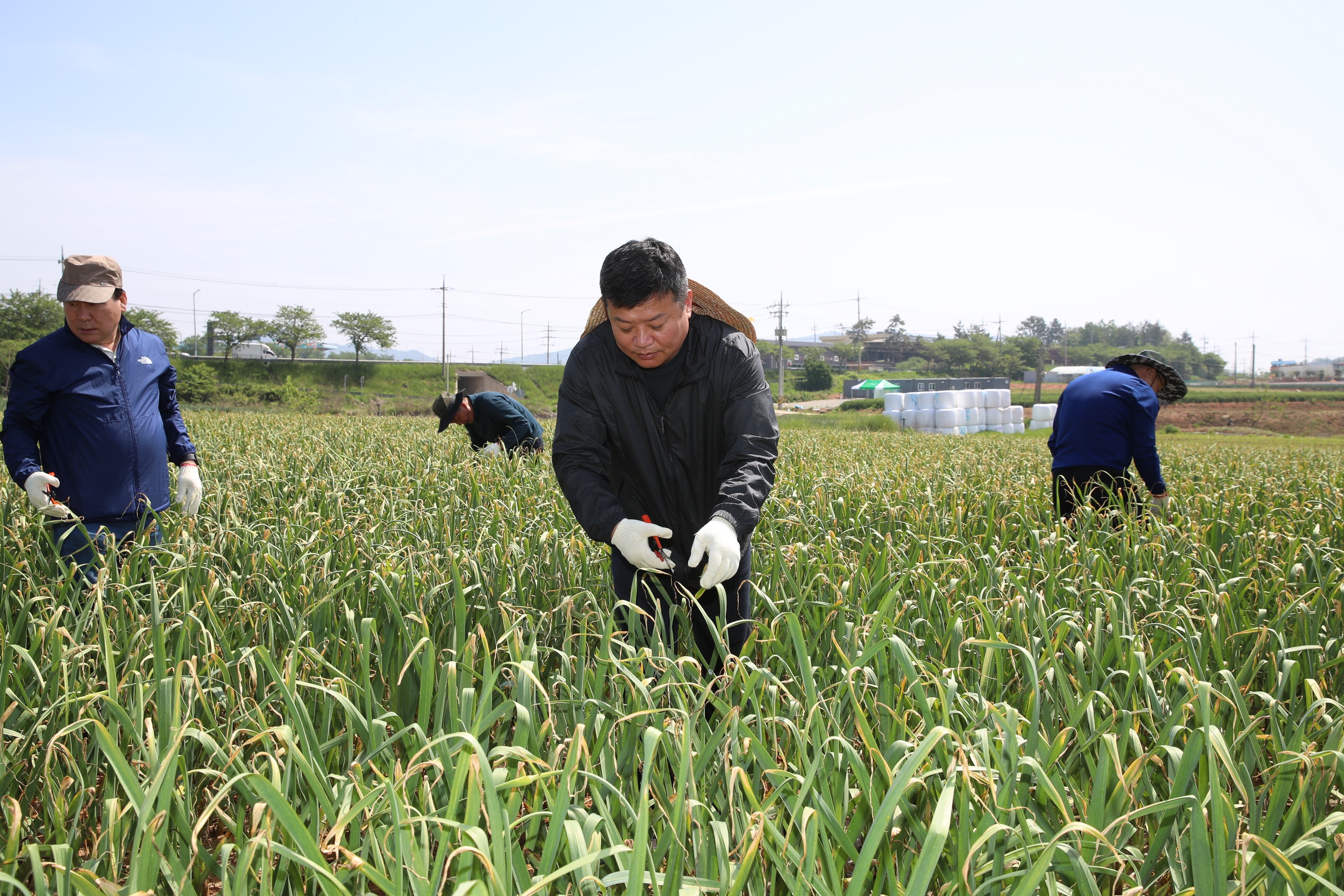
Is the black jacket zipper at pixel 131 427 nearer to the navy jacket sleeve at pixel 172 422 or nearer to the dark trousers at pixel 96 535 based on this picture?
the dark trousers at pixel 96 535

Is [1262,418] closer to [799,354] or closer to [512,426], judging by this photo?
[512,426]

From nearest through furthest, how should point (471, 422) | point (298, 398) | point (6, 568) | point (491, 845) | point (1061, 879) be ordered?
point (491, 845) → point (1061, 879) → point (6, 568) → point (471, 422) → point (298, 398)

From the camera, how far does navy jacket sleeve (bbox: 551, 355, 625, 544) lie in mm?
2547

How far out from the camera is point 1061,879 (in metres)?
1.52

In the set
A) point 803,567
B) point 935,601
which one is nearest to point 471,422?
point 803,567

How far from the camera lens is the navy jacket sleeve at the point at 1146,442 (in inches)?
192

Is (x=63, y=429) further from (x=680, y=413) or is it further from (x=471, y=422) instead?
(x=471, y=422)

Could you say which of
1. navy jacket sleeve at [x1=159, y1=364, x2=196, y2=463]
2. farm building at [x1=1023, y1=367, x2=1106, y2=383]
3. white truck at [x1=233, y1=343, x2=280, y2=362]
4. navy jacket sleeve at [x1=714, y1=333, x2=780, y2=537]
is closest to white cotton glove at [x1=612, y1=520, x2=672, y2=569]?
navy jacket sleeve at [x1=714, y1=333, x2=780, y2=537]

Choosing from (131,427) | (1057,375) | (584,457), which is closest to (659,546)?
(584,457)

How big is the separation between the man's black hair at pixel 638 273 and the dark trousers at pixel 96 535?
7.04 ft

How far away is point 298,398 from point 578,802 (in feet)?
165

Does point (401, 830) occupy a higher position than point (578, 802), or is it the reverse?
point (401, 830)

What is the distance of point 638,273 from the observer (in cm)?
234

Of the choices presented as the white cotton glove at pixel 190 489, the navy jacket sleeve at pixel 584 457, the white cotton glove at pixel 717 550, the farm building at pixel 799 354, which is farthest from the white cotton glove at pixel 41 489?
the farm building at pixel 799 354
